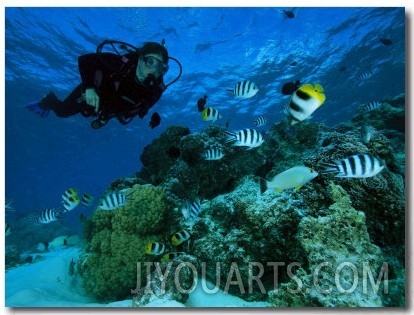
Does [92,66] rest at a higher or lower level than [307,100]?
higher

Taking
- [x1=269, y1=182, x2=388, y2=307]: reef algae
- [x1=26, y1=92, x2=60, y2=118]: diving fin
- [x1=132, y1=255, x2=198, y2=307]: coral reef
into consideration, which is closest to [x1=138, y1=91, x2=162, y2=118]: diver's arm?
[x1=26, y1=92, x2=60, y2=118]: diving fin

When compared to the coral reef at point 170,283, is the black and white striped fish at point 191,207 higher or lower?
higher

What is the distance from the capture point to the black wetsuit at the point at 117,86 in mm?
4094

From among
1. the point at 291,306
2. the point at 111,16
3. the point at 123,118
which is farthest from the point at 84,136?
the point at 291,306

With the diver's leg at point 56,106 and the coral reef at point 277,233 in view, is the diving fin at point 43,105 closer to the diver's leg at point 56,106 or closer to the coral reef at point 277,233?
the diver's leg at point 56,106

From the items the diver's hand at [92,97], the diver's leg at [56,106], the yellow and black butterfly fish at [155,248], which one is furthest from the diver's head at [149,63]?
the yellow and black butterfly fish at [155,248]

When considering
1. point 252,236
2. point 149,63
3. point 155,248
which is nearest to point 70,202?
point 155,248

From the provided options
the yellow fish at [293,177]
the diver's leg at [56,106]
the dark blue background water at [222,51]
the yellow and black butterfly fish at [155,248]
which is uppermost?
the dark blue background water at [222,51]

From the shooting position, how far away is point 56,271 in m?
6.73

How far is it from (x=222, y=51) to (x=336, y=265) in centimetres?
1236

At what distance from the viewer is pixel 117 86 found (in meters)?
4.12

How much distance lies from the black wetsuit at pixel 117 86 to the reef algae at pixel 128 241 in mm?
1586

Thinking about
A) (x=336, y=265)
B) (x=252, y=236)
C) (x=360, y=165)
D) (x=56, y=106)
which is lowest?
(x=336, y=265)

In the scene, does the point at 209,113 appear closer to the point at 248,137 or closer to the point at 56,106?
the point at 248,137
